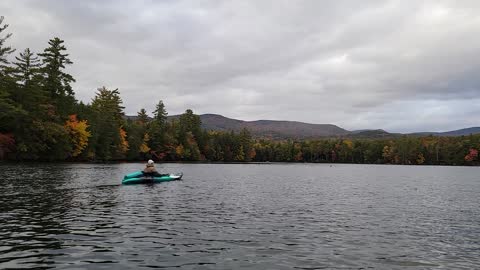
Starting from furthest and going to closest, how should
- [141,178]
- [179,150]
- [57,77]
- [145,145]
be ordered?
1. [179,150]
2. [145,145]
3. [57,77]
4. [141,178]

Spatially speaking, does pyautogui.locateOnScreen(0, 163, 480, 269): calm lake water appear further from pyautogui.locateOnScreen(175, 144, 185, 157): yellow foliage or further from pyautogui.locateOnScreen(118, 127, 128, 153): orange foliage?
pyautogui.locateOnScreen(175, 144, 185, 157): yellow foliage

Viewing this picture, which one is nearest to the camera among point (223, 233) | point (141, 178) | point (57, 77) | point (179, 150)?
point (223, 233)

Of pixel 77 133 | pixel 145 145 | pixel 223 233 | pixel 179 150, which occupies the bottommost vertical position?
pixel 223 233

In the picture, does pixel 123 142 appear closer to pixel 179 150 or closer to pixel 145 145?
pixel 145 145

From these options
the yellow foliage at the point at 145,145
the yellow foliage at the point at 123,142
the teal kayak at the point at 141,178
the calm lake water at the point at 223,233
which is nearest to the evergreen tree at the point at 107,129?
the yellow foliage at the point at 123,142

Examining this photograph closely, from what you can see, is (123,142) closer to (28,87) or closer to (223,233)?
(28,87)

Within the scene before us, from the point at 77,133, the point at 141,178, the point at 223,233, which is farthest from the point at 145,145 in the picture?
the point at 223,233

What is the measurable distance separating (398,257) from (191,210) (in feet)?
48.8

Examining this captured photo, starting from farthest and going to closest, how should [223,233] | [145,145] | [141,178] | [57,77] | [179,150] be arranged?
[179,150], [145,145], [57,77], [141,178], [223,233]

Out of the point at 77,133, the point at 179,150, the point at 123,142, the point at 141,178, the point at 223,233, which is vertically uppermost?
the point at 77,133

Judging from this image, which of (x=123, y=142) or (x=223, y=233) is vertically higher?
(x=123, y=142)

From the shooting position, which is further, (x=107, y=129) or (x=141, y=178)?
(x=107, y=129)

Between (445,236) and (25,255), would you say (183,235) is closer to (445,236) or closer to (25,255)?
(25,255)

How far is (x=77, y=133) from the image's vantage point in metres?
92.1
